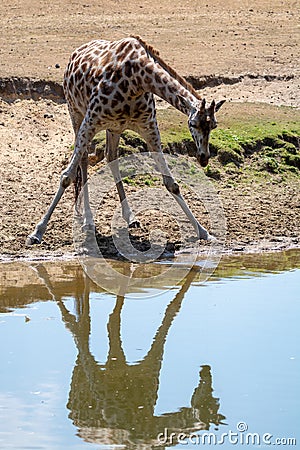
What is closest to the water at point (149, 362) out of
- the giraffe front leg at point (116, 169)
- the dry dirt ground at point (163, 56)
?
the dry dirt ground at point (163, 56)

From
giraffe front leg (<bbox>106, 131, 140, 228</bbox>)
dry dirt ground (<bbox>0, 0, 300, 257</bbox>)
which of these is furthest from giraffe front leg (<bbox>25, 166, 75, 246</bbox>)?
giraffe front leg (<bbox>106, 131, 140, 228</bbox>)

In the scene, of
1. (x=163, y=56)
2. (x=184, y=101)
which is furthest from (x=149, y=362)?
(x=163, y=56)

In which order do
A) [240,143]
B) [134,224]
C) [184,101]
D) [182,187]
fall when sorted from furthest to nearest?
[240,143], [182,187], [134,224], [184,101]

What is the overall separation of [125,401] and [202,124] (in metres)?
3.42

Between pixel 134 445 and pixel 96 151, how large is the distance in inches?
255

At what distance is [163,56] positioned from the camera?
50.1ft

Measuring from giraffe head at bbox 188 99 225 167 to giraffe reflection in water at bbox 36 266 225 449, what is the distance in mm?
2184

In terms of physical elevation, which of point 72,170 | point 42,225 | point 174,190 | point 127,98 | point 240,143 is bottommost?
point 42,225

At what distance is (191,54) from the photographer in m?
15.4

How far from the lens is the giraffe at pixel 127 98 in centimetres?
812

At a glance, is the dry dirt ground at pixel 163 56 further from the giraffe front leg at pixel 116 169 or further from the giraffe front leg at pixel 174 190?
the giraffe front leg at pixel 116 169

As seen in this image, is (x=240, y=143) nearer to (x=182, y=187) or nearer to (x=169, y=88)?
(x=182, y=187)

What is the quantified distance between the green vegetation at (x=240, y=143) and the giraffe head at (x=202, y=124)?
2.44m

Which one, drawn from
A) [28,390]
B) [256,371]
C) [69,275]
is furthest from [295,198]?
[28,390]
